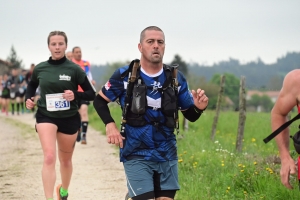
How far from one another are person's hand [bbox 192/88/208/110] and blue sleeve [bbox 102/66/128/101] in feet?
2.14

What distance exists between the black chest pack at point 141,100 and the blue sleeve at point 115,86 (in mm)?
42

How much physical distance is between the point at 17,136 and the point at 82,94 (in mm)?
10682

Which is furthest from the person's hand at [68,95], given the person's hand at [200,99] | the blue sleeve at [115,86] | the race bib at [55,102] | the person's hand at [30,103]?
the person's hand at [200,99]

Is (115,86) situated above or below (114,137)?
above

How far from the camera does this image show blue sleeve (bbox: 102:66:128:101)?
18.5ft

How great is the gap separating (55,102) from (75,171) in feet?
12.3

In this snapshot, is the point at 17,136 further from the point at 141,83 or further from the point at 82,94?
the point at 141,83

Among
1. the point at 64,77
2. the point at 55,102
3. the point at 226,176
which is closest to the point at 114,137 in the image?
the point at 55,102

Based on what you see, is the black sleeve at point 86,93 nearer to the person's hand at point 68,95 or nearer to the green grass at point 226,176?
the person's hand at point 68,95

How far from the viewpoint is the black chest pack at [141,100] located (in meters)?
5.48

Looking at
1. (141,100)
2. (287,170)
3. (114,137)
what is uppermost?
(141,100)

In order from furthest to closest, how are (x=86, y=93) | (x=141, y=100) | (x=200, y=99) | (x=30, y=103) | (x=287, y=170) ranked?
(x=86, y=93) < (x=30, y=103) < (x=200, y=99) < (x=141, y=100) < (x=287, y=170)

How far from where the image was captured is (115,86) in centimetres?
568

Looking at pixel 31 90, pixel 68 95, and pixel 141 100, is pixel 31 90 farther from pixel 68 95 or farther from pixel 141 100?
pixel 141 100
